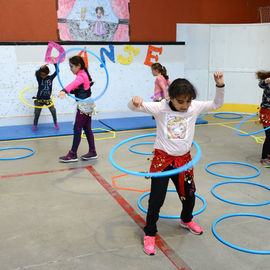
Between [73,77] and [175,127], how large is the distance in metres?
6.49

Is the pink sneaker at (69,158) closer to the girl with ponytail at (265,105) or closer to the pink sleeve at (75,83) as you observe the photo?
the pink sleeve at (75,83)

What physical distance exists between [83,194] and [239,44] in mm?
7537

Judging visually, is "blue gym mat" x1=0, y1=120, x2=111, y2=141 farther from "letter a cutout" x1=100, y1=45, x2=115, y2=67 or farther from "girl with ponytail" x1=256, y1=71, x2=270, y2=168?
"girl with ponytail" x1=256, y1=71, x2=270, y2=168

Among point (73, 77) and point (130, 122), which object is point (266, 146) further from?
point (73, 77)

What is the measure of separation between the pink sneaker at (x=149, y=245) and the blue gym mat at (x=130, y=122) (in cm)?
504

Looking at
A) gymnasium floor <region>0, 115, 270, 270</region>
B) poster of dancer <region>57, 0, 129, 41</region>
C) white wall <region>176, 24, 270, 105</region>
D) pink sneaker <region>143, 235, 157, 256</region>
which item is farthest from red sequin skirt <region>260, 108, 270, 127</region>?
poster of dancer <region>57, 0, 129, 41</region>

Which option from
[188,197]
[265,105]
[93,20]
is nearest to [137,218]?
[188,197]

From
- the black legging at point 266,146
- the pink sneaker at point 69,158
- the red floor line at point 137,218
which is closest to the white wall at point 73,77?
the pink sneaker at point 69,158

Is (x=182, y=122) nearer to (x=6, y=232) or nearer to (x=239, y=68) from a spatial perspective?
(x=6, y=232)

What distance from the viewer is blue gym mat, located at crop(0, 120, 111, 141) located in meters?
7.29

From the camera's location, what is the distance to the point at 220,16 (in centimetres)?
1045

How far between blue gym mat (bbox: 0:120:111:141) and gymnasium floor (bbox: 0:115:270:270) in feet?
5.07

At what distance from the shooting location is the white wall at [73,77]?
27.2 feet

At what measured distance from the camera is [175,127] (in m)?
2.86
